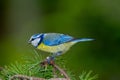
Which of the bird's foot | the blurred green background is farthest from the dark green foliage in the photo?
the blurred green background

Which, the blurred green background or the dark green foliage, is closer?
the dark green foliage

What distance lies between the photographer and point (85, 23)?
459 centimetres

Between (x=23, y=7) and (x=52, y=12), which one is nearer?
(x=52, y=12)

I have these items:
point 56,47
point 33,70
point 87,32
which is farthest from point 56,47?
point 87,32

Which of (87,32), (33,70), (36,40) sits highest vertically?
(36,40)

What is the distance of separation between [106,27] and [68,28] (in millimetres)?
320

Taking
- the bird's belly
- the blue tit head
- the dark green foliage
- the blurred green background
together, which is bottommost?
the blurred green background

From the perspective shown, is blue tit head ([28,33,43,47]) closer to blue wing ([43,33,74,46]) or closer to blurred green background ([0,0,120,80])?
blue wing ([43,33,74,46])

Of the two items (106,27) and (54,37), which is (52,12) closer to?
(106,27)

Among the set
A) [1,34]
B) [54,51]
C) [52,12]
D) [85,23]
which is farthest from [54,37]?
[1,34]

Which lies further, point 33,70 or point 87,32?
point 87,32

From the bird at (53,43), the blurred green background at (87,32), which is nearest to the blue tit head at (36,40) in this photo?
the bird at (53,43)

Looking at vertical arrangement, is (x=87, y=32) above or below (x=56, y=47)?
below

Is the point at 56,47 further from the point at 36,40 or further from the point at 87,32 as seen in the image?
the point at 87,32
